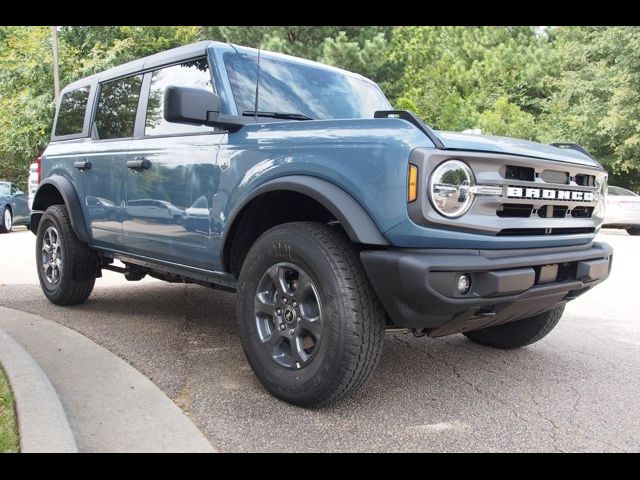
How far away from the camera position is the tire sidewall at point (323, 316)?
9.67 ft

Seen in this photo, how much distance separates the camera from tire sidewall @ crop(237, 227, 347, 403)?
295 cm

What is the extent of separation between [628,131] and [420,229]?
23.0 m

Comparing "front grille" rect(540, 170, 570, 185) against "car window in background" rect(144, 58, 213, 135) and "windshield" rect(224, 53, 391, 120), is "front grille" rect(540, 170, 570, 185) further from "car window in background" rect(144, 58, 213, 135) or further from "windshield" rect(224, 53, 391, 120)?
"car window in background" rect(144, 58, 213, 135)

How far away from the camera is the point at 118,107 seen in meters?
4.97

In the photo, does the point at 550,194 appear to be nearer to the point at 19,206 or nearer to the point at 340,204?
the point at 340,204

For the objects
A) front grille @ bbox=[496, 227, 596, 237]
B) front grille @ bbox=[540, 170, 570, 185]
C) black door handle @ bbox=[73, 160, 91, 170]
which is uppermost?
front grille @ bbox=[540, 170, 570, 185]

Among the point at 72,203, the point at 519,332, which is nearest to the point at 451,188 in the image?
the point at 519,332

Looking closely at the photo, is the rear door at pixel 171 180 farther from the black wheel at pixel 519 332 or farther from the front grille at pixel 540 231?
the black wheel at pixel 519 332

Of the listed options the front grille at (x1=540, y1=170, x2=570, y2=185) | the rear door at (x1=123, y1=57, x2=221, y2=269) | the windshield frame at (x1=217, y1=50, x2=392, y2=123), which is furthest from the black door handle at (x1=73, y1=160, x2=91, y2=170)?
the front grille at (x1=540, y1=170, x2=570, y2=185)

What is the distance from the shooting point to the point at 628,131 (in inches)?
890

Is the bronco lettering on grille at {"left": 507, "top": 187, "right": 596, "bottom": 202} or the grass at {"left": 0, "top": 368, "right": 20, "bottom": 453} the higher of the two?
the bronco lettering on grille at {"left": 507, "top": 187, "right": 596, "bottom": 202}

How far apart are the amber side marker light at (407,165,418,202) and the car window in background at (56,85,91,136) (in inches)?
148

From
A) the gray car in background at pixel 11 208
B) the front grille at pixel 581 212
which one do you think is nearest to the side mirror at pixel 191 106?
the front grille at pixel 581 212

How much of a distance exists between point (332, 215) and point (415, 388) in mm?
Answer: 1148
